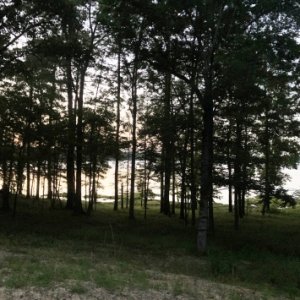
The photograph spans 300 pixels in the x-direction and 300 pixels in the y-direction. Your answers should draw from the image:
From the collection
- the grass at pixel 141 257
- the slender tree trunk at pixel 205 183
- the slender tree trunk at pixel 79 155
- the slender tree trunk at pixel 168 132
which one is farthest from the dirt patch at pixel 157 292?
the slender tree trunk at pixel 79 155

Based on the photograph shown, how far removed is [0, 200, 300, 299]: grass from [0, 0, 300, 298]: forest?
140 centimetres

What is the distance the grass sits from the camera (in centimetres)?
815

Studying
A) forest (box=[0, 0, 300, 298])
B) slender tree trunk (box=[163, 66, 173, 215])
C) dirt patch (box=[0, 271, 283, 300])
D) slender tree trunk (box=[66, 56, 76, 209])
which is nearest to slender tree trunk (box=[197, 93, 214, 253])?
forest (box=[0, 0, 300, 298])

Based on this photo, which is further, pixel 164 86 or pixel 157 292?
pixel 164 86

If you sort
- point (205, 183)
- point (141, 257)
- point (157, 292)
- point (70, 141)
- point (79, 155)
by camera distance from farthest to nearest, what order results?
point (79, 155) → point (70, 141) → point (205, 183) → point (141, 257) → point (157, 292)

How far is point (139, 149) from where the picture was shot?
78.4ft

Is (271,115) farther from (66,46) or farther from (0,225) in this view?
(0,225)

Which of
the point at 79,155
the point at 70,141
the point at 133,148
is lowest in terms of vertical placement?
the point at 79,155

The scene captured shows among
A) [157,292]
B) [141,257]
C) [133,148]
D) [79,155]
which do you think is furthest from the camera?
[133,148]

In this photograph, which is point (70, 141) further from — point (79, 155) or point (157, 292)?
point (157, 292)

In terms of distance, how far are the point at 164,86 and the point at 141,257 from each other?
14145 mm

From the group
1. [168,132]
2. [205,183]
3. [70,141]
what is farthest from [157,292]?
[70,141]

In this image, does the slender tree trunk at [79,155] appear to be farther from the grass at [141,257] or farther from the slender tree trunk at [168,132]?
the slender tree trunk at [168,132]

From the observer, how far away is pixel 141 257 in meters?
12.1
